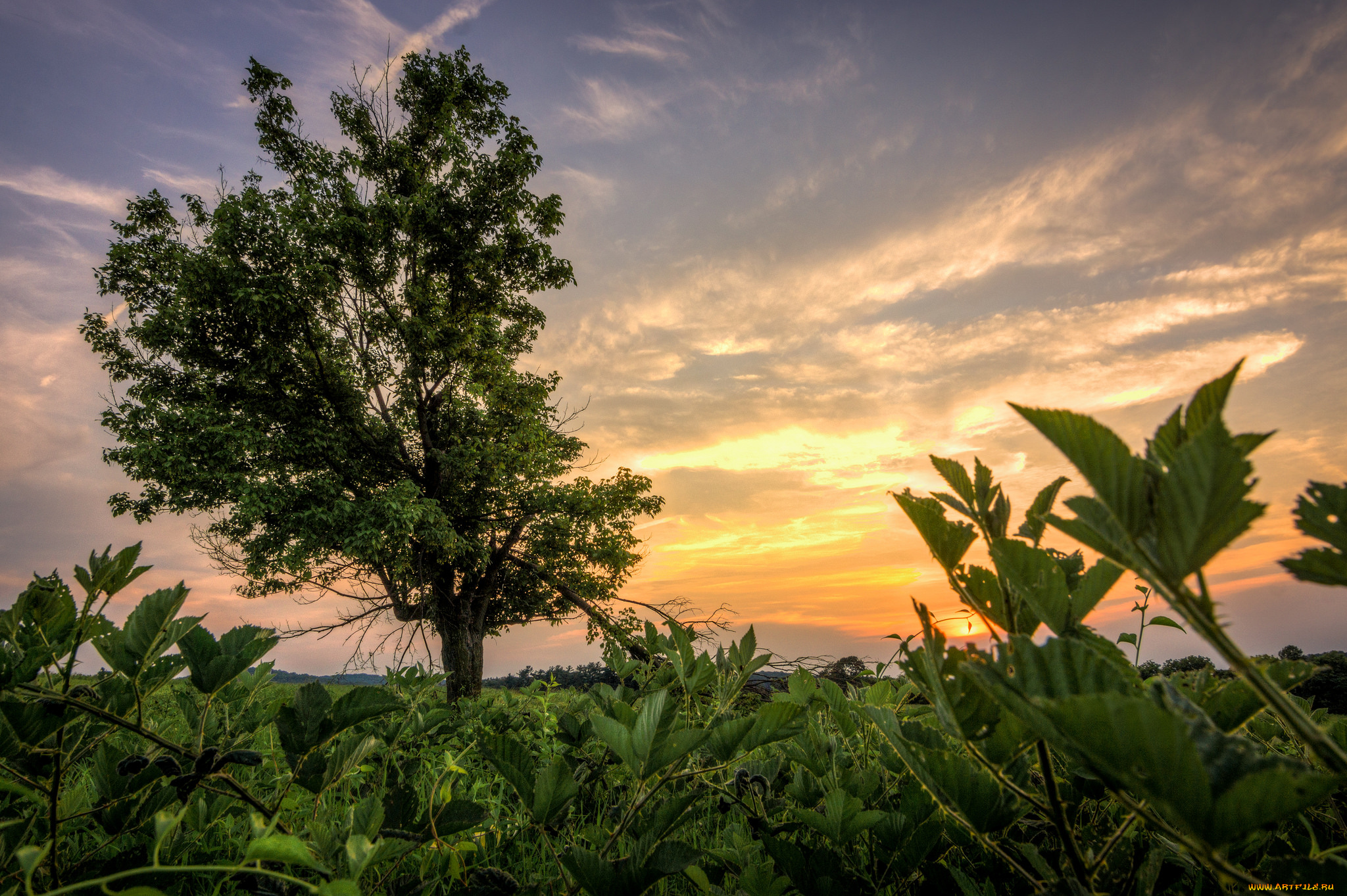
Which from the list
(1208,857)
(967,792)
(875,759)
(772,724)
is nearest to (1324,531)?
(1208,857)

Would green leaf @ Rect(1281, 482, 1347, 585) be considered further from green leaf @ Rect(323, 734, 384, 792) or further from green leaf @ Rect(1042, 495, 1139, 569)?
green leaf @ Rect(323, 734, 384, 792)

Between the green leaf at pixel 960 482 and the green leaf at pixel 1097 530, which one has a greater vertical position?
the green leaf at pixel 960 482

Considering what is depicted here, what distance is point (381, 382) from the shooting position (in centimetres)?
1558

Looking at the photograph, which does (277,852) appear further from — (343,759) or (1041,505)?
(1041,505)

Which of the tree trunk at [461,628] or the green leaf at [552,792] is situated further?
the tree trunk at [461,628]

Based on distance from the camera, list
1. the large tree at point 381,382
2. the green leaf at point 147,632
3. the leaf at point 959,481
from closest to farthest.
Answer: the leaf at point 959,481 → the green leaf at point 147,632 → the large tree at point 381,382

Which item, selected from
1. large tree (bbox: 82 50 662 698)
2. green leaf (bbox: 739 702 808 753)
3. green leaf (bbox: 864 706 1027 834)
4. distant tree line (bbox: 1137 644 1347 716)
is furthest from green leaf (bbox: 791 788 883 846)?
large tree (bbox: 82 50 662 698)

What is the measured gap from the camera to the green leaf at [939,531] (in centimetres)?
63

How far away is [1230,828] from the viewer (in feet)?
1.26

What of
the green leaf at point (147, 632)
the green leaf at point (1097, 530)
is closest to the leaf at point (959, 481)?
the green leaf at point (1097, 530)

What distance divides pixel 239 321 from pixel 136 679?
54.2 feet

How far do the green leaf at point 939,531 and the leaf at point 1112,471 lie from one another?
0.72 ft

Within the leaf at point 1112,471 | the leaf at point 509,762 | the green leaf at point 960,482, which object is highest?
the green leaf at point 960,482

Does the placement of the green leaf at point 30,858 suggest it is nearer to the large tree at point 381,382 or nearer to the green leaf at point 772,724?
the green leaf at point 772,724
